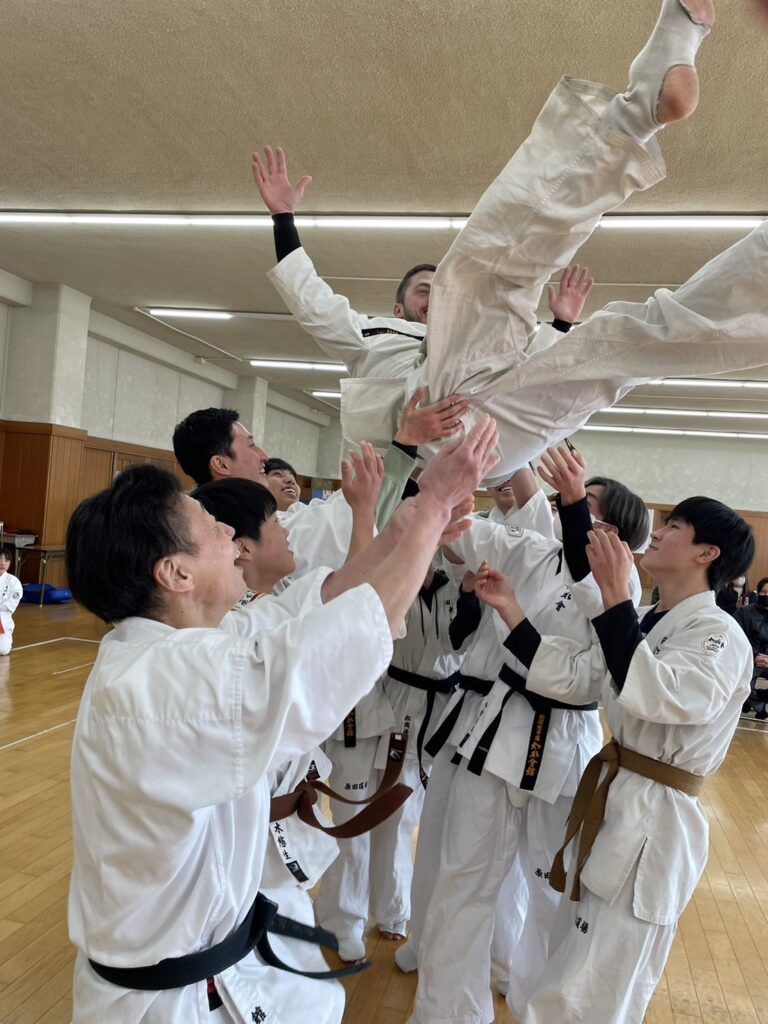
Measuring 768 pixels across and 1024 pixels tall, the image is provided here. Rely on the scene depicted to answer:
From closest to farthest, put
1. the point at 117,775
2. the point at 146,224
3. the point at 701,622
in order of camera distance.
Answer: the point at 117,775, the point at 701,622, the point at 146,224

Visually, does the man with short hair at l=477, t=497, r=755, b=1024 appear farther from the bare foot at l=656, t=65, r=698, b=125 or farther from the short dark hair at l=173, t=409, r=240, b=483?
the short dark hair at l=173, t=409, r=240, b=483

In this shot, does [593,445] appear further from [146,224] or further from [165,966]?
[165,966]

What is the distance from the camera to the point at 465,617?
112 inches

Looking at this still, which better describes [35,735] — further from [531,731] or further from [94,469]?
[94,469]

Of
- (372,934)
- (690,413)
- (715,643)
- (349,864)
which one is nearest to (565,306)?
(715,643)

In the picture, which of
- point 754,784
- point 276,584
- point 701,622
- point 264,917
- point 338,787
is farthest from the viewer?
point 754,784

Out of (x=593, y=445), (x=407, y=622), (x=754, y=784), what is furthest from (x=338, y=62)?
(x=593, y=445)

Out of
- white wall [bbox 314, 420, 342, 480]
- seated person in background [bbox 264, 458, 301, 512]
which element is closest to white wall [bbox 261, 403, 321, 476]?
white wall [bbox 314, 420, 342, 480]

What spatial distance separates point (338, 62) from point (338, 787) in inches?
162

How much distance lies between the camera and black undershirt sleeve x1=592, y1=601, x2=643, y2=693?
184 centimetres

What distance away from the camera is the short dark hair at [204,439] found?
2533mm

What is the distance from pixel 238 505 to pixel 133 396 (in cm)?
1214

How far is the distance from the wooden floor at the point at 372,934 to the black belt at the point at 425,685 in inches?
32.9

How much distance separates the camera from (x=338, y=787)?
296 centimetres
